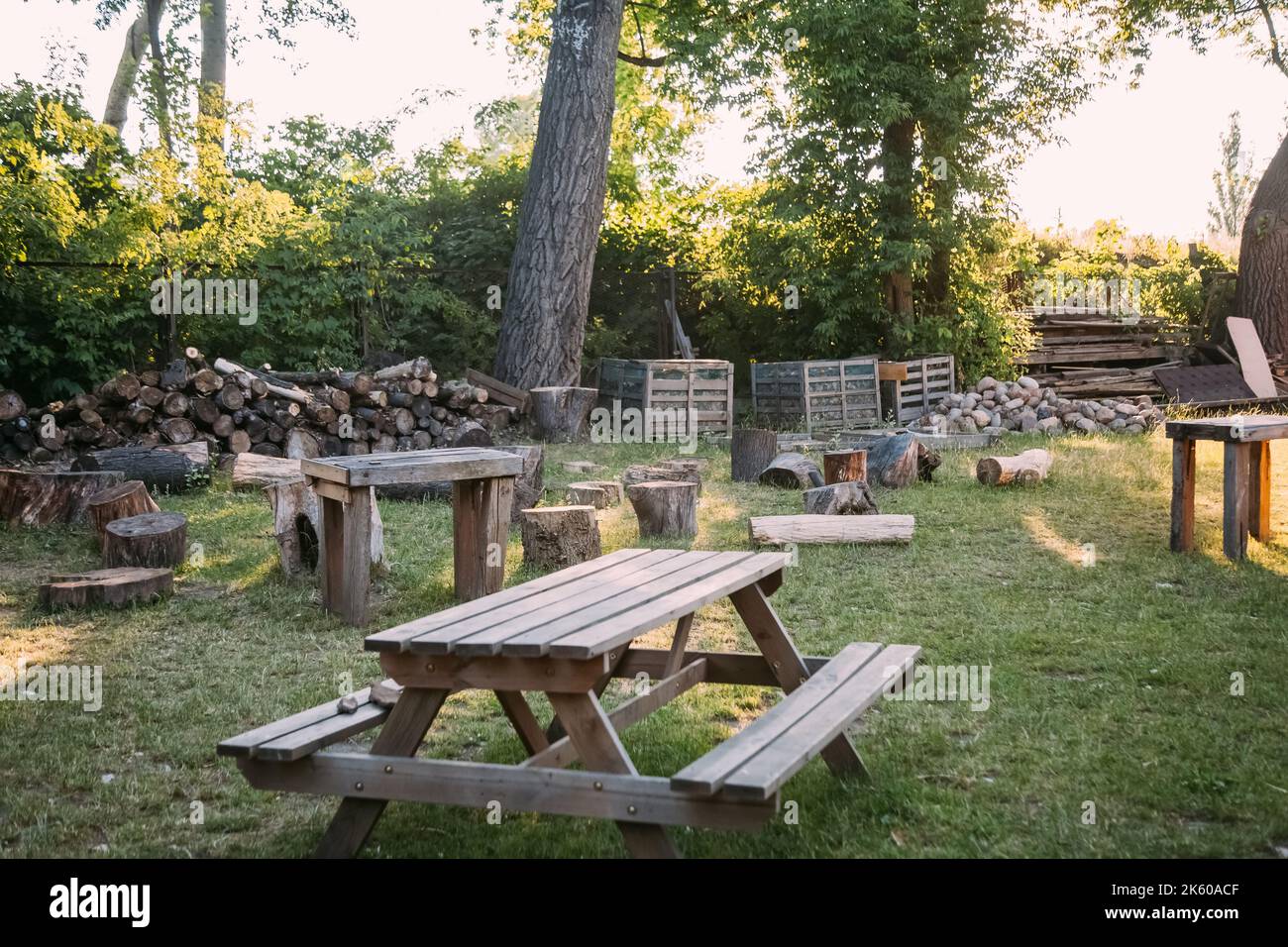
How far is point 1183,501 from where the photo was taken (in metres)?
7.65

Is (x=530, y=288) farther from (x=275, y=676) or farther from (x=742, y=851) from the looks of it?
(x=742, y=851)

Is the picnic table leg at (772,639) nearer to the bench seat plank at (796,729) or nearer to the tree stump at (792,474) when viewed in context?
the bench seat plank at (796,729)

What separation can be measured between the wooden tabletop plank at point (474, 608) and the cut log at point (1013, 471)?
6757mm

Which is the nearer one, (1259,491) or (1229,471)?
(1229,471)

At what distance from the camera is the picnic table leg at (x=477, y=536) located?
6617 millimetres

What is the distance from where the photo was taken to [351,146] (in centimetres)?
2073

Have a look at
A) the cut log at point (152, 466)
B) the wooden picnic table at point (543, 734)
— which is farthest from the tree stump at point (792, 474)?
the wooden picnic table at point (543, 734)

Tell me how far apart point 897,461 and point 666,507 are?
3099mm

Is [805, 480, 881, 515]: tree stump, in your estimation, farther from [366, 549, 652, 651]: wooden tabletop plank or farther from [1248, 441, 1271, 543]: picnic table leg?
[366, 549, 652, 651]: wooden tabletop plank

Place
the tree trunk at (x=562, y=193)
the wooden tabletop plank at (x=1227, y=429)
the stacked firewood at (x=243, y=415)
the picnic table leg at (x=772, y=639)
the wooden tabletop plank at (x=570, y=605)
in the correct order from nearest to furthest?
the wooden tabletop plank at (x=570, y=605) < the picnic table leg at (x=772, y=639) < the wooden tabletop plank at (x=1227, y=429) < the stacked firewood at (x=243, y=415) < the tree trunk at (x=562, y=193)

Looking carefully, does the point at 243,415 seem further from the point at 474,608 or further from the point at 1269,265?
the point at 1269,265

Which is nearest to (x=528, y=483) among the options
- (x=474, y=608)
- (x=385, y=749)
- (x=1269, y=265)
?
(x=474, y=608)

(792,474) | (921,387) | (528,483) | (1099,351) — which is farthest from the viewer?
(1099,351)
